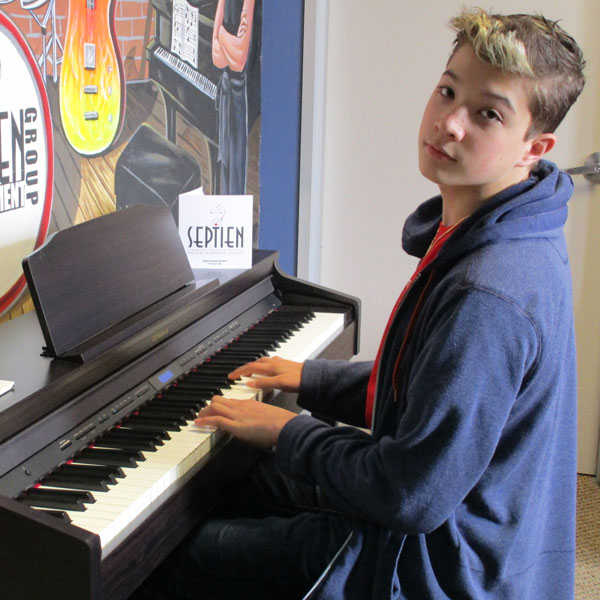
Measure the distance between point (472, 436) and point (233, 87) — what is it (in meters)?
1.77

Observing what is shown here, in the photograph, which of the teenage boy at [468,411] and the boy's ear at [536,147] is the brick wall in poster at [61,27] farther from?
the boy's ear at [536,147]

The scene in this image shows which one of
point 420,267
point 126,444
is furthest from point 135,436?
point 420,267

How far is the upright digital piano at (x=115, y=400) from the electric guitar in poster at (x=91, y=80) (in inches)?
12.4

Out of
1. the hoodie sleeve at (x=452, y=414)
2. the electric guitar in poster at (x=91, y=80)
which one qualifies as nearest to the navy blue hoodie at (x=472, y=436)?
the hoodie sleeve at (x=452, y=414)

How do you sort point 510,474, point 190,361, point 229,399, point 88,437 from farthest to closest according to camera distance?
point 190,361
point 229,399
point 88,437
point 510,474

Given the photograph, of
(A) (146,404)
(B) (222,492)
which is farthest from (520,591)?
(A) (146,404)

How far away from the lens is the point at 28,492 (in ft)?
3.66

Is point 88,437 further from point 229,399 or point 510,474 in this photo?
point 510,474

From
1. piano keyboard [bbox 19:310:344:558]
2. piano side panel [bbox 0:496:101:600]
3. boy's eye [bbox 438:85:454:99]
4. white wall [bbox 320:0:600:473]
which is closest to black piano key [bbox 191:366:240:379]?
piano keyboard [bbox 19:310:344:558]

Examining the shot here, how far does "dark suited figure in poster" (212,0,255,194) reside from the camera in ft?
8.03

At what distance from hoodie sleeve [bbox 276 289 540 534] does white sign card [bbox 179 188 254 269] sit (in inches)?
35.6

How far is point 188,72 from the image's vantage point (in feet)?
7.45

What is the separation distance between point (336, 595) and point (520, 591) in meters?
0.28

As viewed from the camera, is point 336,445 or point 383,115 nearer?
point 336,445
